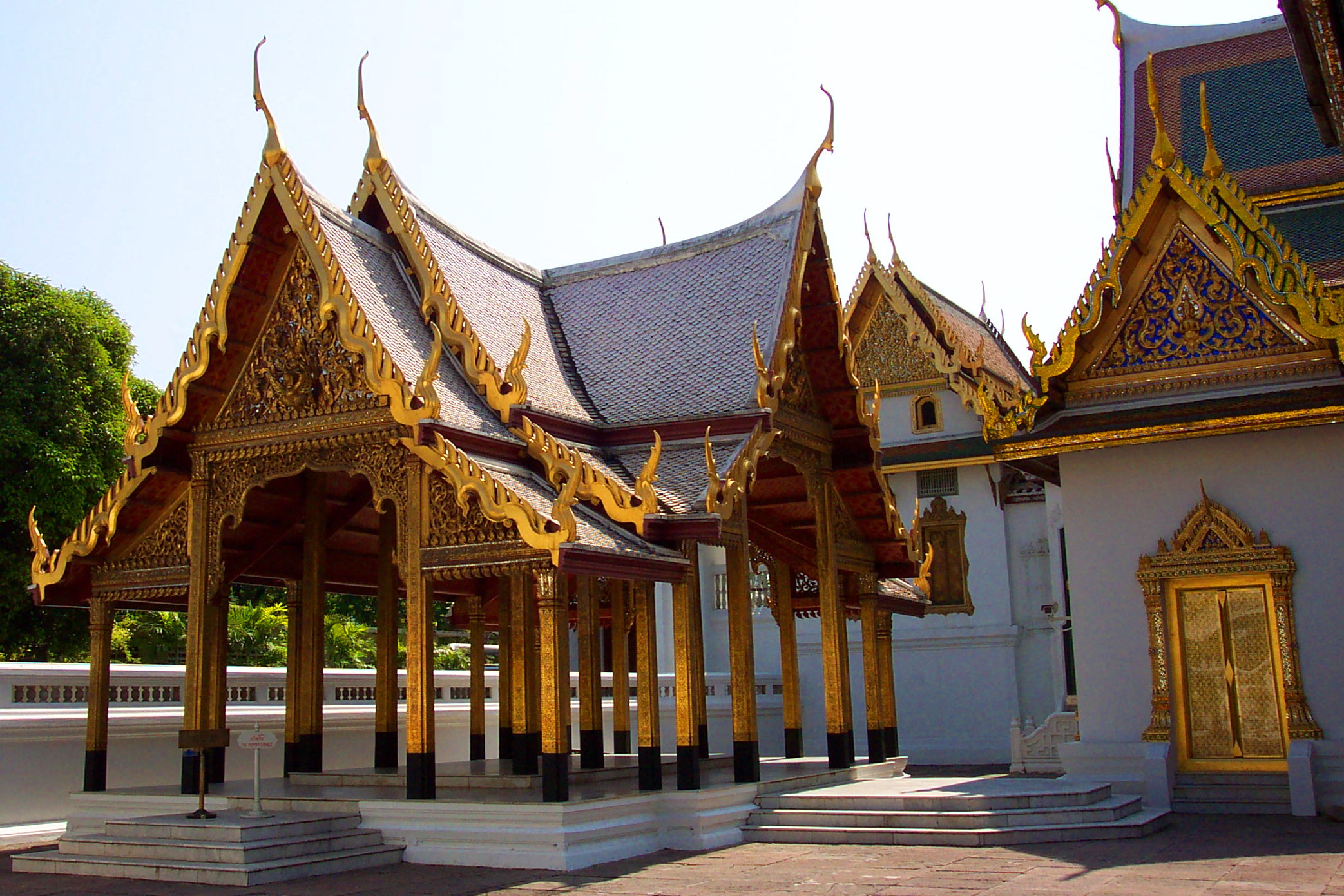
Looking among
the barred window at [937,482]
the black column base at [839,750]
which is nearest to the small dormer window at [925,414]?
the barred window at [937,482]

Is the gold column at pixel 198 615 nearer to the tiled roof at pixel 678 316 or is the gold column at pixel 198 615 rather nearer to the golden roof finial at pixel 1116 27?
the tiled roof at pixel 678 316

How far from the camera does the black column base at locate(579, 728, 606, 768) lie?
11047mm

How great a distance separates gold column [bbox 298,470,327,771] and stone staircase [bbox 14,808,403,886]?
2392 millimetres

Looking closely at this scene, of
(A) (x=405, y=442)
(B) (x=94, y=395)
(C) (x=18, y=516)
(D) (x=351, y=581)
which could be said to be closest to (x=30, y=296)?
(B) (x=94, y=395)

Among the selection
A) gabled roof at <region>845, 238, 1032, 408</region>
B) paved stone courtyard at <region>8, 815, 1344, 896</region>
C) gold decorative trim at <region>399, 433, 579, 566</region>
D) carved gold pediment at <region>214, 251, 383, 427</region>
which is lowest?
paved stone courtyard at <region>8, 815, 1344, 896</region>

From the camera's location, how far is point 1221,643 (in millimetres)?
10867

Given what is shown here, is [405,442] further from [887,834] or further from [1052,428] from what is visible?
[1052,428]

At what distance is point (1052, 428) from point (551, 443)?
4.75 m

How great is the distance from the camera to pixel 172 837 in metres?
8.17

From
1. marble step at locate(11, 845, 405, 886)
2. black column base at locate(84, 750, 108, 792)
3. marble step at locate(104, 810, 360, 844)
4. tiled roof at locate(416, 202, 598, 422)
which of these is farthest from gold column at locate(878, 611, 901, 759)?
black column base at locate(84, 750, 108, 792)

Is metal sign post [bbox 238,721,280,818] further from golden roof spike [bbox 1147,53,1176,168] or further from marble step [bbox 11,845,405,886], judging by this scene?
golden roof spike [bbox 1147,53,1176,168]

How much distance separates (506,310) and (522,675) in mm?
3103

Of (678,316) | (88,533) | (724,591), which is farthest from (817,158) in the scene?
(724,591)

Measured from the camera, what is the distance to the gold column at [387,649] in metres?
11.2
